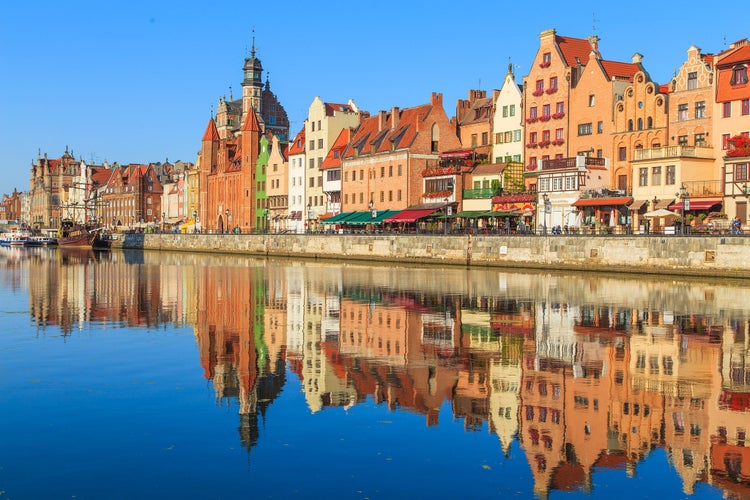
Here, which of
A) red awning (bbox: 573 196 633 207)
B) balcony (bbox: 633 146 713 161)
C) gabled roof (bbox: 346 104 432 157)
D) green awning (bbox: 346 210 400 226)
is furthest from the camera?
gabled roof (bbox: 346 104 432 157)

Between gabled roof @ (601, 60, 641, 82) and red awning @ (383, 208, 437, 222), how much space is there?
1978 cm

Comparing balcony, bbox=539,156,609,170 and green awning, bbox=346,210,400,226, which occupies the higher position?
balcony, bbox=539,156,609,170

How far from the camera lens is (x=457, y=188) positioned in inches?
3142

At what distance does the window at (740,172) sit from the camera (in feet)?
179

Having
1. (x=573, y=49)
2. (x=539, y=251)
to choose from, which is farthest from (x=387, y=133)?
(x=539, y=251)

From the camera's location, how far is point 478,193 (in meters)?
77.9

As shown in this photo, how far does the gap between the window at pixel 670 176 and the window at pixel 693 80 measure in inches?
239

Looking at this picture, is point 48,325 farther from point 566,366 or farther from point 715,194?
point 715,194

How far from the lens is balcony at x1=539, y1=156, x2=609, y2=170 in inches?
2611

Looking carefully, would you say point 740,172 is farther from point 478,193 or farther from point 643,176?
point 478,193

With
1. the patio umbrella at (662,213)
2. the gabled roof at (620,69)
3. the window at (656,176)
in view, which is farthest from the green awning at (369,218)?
the patio umbrella at (662,213)

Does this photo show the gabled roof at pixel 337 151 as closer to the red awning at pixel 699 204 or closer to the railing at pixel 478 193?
the railing at pixel 478 193

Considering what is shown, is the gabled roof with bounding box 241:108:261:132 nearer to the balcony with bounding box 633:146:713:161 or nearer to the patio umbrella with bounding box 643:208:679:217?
the balcony with bounding box 633:146:713:161

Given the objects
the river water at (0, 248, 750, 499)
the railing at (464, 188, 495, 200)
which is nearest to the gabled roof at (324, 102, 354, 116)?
the railing at (464, 188, 495, 200)
